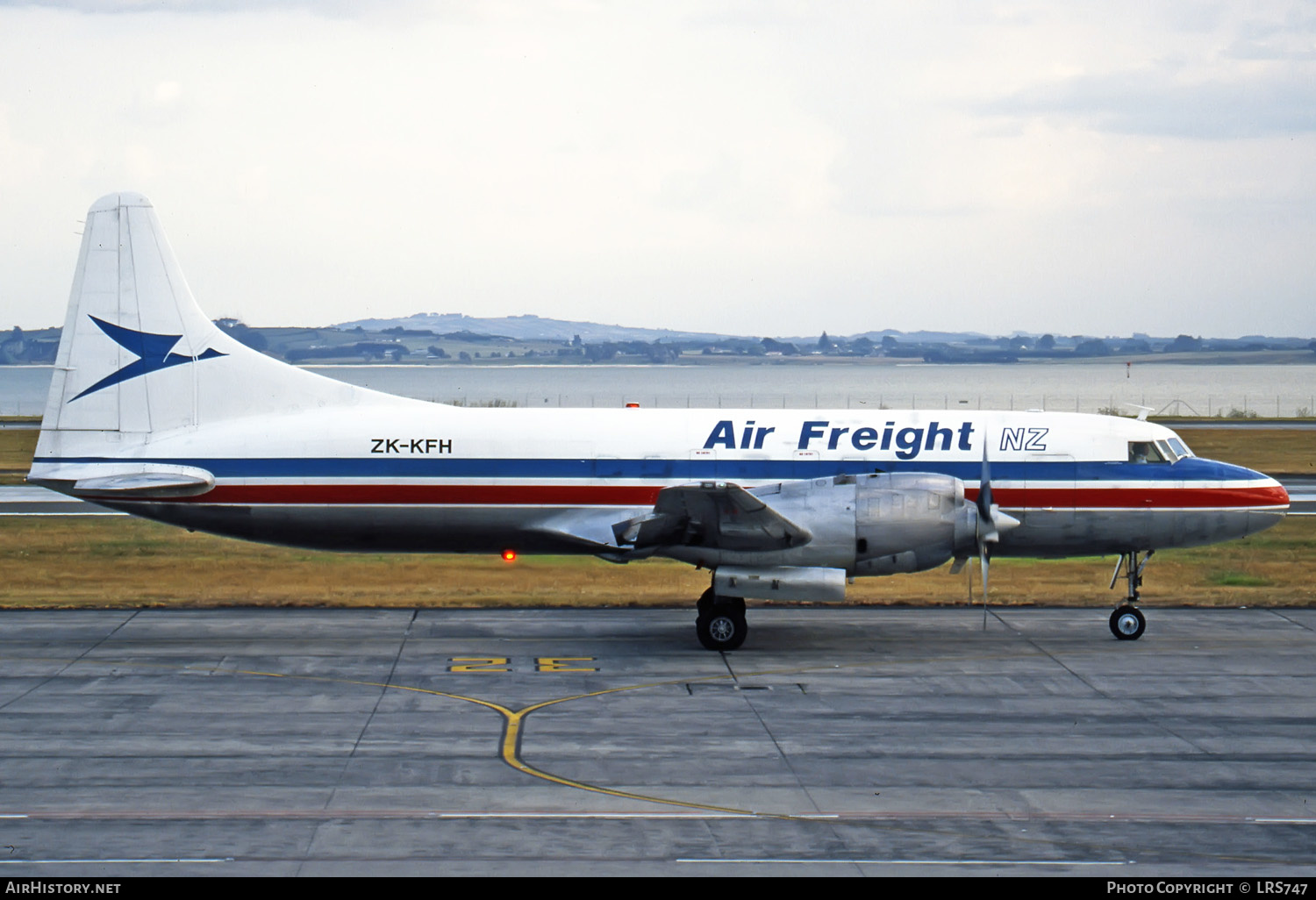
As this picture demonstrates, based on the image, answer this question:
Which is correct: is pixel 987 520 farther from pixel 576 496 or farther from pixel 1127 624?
pixel 576 496

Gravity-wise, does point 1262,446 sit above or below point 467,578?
above

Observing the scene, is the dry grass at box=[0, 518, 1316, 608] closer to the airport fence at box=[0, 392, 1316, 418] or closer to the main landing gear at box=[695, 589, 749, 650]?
the main landing gear at box=[695, 589, 749, 650]

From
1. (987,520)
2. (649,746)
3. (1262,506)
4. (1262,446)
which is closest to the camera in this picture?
(649,746)

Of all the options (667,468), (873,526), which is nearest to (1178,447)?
(873,526)

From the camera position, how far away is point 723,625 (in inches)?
914

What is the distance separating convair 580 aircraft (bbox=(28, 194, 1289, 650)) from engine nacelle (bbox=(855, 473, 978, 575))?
1346mm

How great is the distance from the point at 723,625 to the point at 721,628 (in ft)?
0.24

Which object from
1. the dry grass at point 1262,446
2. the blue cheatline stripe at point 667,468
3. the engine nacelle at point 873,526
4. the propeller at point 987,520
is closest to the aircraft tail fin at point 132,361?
the blue cheatline stripe at point 667,468

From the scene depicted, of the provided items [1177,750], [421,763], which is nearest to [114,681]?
[421,763]

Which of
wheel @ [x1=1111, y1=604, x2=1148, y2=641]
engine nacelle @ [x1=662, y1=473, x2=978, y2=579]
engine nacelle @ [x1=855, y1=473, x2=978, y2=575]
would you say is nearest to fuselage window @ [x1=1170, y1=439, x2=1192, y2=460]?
wheel @ [x1=1111, y1=604, x2=1148, y2=641]

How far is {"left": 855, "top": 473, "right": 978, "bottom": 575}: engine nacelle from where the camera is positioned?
2225cm

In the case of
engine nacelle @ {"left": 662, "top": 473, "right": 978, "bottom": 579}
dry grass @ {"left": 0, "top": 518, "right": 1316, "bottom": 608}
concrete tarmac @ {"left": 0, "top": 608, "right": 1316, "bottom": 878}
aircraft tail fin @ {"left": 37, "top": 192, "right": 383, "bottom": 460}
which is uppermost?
aircraft tail fin @ {"left": 37, "top": 192, "right": 383, "bottom": 460}

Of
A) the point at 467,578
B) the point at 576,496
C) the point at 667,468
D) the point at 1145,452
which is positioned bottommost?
the point at 467,578
